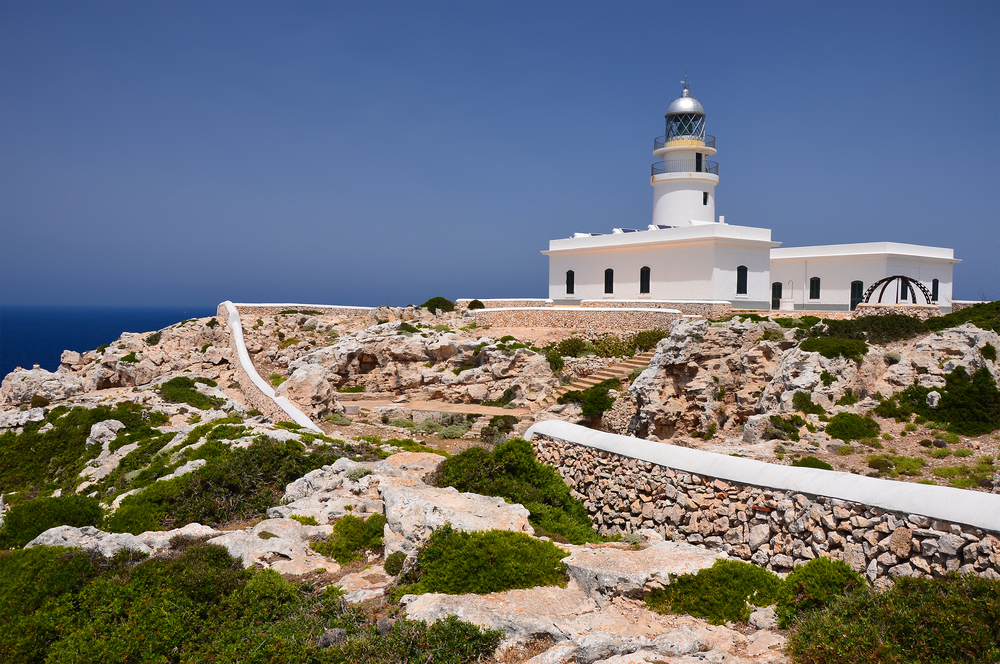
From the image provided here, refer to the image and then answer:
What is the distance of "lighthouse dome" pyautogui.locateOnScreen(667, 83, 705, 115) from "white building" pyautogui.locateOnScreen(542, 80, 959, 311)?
6 centimetres

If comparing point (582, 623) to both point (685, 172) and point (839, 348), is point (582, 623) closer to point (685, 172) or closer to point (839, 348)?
point (839, 348)

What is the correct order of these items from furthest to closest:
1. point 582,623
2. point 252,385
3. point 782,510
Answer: point 252,385, point 782,510, point 582,623

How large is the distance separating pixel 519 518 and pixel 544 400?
15.8 m

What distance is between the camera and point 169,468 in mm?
12203

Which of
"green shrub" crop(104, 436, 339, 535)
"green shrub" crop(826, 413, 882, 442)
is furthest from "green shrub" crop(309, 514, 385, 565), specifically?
"green shrub" crop(826, 413, 882, 442)

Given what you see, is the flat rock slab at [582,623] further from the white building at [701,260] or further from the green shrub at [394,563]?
the white building at [701,260]

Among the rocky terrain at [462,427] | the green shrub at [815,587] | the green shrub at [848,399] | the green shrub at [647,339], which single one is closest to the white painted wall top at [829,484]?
the rocky terrain at [462,427]

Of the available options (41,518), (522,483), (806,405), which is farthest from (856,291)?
(41,518)

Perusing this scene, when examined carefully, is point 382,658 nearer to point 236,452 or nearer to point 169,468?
point 236,452

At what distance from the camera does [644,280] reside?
106ft

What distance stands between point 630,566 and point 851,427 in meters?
10.4

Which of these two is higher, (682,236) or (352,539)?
(682,236)

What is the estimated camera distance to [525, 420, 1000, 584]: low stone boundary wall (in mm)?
5551

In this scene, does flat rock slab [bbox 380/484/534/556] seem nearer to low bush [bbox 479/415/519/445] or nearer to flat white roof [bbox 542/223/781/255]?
low bush [bbox 479/415/519/445]
